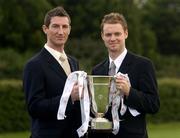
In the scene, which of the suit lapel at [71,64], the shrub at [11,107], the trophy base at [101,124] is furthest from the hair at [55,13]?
the shrub at [11,107]

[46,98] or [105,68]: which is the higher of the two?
[105,68]

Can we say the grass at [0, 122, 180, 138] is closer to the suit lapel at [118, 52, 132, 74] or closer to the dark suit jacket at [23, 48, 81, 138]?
the dark suit jacket at [23, 48, 81, 138]

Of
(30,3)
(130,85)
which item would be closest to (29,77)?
(130,85)

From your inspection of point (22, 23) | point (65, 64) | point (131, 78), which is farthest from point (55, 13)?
point (22, 23)

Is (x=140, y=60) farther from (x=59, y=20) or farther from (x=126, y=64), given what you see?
(x=59, y=20)

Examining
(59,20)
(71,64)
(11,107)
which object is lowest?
(11,107)

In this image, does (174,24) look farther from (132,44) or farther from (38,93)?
(38,93)

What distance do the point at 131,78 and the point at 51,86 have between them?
2.16ft

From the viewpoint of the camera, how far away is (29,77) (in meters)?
4.77

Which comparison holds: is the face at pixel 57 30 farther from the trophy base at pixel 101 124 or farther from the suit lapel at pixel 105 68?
the trophy base at pixel 101 124

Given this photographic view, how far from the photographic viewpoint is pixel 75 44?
1382 inches

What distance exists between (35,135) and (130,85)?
91cm

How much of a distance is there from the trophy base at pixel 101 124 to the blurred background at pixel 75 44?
45.0 ft

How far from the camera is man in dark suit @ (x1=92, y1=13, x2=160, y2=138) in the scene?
15.5 ft
